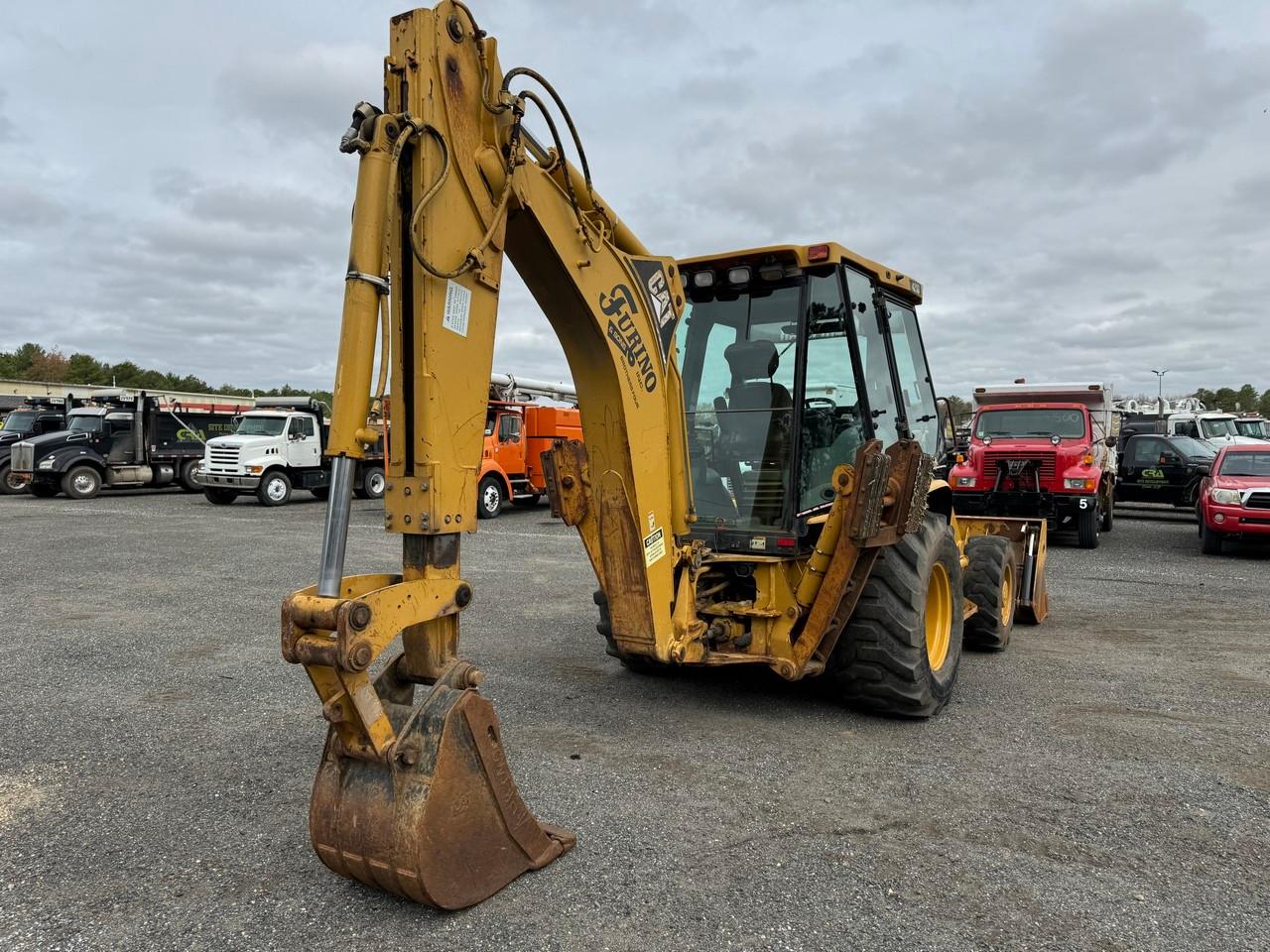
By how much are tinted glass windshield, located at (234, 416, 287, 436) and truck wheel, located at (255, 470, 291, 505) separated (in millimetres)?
955

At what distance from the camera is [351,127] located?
9.23 ft

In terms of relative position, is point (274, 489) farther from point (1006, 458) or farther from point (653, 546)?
point (653, 546)

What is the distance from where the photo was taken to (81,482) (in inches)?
796

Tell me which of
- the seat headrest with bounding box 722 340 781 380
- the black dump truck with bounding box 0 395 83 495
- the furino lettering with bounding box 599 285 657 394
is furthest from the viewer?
the black dump truck with bounding box 0 395 83 495

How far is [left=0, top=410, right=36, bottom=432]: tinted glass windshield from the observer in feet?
79.9

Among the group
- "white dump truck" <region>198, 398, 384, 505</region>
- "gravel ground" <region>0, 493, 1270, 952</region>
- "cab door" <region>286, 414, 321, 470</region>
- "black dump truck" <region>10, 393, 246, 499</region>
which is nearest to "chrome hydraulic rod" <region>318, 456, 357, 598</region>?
"gravel ground" <region>0, 493, 1270, 952</region>

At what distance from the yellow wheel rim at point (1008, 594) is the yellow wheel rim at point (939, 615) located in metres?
1.43

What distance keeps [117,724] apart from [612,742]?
110 inches

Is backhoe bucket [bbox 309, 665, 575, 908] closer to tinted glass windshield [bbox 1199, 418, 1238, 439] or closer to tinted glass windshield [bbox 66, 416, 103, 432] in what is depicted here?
tinted glass windshield [bbox 66, 416, 103, 432]

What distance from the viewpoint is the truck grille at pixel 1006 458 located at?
12711mm

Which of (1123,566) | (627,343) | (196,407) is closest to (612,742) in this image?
(627,343)

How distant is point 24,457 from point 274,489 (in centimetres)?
597

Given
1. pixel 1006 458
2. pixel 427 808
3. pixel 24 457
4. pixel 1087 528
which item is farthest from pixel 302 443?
pixel 427 808

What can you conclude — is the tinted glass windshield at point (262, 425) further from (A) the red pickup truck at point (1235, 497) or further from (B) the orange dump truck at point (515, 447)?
(A) the red pickup truck at point (1235, 497)
